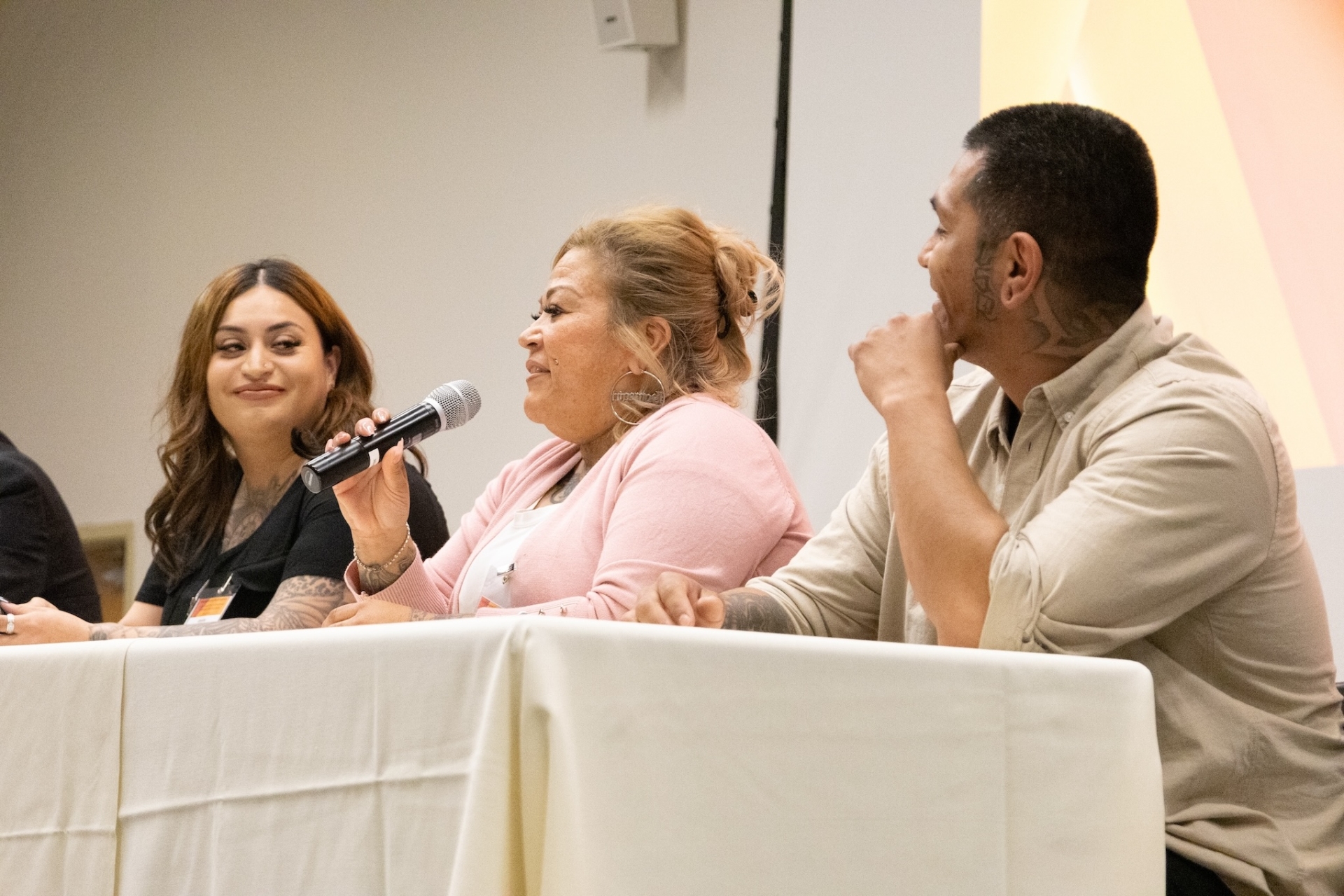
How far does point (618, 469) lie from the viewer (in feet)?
6.04

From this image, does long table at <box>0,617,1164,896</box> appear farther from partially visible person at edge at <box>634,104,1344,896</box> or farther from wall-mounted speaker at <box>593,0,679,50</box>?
wall-mounted speaker at <box>593,0,679,50</box>

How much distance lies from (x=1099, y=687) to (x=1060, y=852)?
4.5 inches

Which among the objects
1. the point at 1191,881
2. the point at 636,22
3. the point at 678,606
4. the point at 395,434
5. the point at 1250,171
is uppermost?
the point at 636,22

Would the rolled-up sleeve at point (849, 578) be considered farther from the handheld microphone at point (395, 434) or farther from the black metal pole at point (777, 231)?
the black metal pole at point (777, 231)

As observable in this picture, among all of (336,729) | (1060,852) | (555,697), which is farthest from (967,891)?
(336,729)

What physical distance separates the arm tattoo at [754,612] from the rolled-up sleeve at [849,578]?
22 millimetres

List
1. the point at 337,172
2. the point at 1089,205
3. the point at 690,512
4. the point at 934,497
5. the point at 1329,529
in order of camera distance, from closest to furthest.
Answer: the point at 934,497 < the point at 1089,205 < the point at 690,512 < the point at 1329,529 < the point at 337,172

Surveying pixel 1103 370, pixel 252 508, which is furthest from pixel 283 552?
pixel 1103 370

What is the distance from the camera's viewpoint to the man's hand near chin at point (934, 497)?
123 centimetres

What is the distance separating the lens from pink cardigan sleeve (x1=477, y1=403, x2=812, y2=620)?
167 centimetres

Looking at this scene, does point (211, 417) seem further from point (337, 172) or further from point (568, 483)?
point (337, 172)

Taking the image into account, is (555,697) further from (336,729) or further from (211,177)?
(211,177)

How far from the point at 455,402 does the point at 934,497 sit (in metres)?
0.73

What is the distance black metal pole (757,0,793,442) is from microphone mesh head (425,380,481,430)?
142cm
